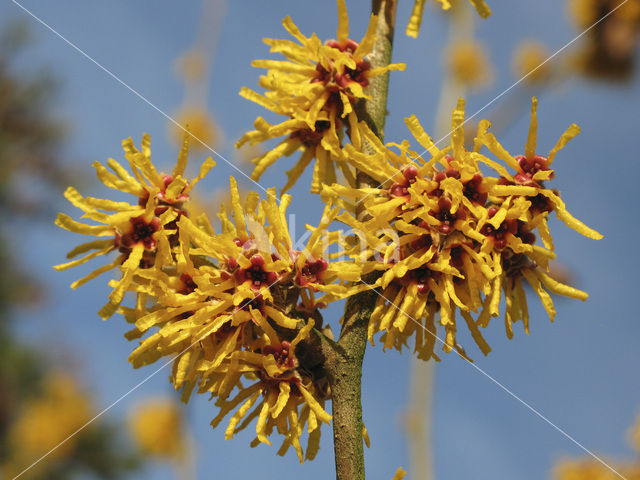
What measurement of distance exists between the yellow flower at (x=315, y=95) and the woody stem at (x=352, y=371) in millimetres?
67

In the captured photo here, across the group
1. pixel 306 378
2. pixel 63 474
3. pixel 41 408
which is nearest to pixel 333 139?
pixel 306 378

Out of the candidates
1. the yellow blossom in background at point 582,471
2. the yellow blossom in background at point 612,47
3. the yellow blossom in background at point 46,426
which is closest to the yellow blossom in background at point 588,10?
the yellow blossom in background at point 612,47

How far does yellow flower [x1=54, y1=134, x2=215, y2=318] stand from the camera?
1.55 metres

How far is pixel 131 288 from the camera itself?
4.96 ft

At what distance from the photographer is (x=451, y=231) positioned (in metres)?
1.43

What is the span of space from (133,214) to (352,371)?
644 mm

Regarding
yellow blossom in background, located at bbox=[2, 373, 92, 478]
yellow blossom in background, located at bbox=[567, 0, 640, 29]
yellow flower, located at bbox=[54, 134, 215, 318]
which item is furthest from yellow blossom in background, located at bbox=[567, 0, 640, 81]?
yellow blossom in background, located at bbox=[2, 373, 92, 478]

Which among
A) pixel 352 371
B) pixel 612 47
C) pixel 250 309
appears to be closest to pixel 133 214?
pixel 250 309

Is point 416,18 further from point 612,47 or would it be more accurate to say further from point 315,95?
point 612,47

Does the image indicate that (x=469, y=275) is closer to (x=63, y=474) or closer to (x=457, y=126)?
(x=457, y=126)

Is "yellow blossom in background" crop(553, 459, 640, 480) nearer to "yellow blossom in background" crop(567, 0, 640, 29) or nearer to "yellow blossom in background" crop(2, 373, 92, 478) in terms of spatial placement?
"yellow blossom in background" crop(567, 0, 640, 29)

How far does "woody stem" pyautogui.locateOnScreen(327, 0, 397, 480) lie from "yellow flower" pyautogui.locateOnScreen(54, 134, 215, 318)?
1.45 feet

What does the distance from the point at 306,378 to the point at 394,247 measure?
368mm

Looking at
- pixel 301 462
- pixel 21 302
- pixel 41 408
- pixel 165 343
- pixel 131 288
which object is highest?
pixel 21 302
